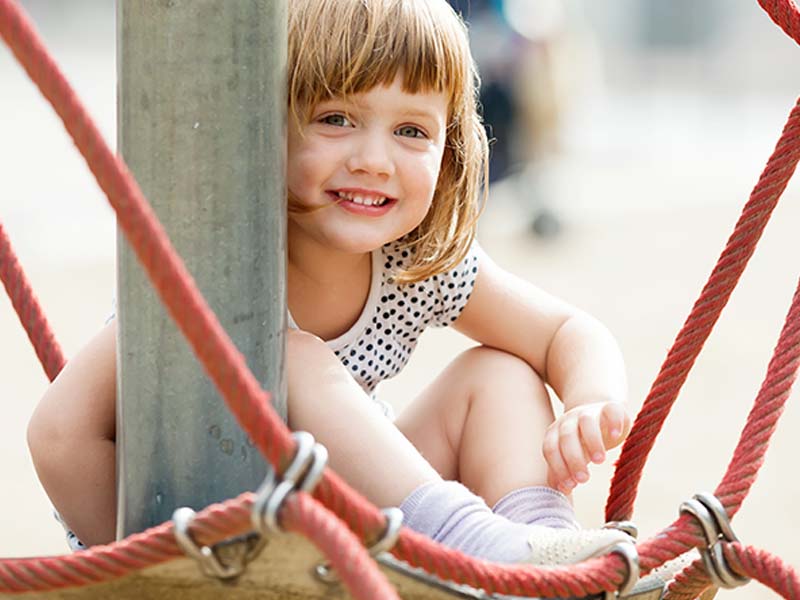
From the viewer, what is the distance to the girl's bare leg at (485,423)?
132cm

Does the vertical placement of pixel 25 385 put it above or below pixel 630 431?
below

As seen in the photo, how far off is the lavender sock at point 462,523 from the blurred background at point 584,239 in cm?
39

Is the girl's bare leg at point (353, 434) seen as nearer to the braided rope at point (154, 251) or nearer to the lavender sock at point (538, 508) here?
the lavender sock at point (538, 508)

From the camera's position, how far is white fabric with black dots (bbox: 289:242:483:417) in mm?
1388

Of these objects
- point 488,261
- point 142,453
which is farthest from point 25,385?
point 142,453

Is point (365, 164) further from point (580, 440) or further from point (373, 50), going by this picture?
point (580, 440)

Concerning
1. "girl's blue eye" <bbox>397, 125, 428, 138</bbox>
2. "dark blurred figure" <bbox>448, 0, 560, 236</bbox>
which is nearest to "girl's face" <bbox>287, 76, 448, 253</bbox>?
"girl's blue eye" <bbox>397, 125, 428, 138</bbox>

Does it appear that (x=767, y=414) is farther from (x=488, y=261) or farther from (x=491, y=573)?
(x=488, y=261)

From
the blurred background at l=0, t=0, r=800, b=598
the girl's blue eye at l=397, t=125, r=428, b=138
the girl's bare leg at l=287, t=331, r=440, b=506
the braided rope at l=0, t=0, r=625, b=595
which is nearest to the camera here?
the braided rope at l=0, t=0, r=625, b=595

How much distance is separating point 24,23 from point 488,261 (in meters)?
0.71

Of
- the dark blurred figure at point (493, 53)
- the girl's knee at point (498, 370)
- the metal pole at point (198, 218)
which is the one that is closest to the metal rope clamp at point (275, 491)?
the metal pole at point (198, 218)

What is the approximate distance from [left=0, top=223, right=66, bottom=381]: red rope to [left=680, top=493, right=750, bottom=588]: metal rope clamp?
58cm

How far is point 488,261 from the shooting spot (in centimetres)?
149

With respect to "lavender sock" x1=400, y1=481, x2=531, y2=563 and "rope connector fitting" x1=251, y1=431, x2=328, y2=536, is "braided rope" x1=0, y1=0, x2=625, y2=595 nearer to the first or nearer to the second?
"rope connector fitting" x1=251, y1=431, x2=328, y2=536
